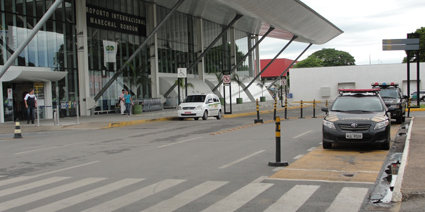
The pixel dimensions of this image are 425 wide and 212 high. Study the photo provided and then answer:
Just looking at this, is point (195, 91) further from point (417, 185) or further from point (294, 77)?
point (417, 185)

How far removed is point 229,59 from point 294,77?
46.8 feet

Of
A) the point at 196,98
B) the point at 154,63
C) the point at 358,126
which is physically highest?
the point at 154,63

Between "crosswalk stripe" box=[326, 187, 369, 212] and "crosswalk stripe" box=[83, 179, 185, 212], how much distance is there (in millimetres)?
2855

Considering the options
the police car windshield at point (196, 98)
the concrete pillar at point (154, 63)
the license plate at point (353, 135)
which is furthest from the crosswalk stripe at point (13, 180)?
the concrete pillar at point (154, 63)

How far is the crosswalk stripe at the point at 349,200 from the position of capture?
20.2 feet

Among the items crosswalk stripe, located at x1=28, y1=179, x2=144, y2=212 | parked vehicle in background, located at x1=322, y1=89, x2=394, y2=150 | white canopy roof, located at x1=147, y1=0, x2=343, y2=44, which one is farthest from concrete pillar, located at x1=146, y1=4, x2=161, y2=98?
crosswalk stripe, located at x1=28, y1=179, x2=144, y2=212

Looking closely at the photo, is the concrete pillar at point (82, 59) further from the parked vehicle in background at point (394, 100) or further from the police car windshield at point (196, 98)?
the parked vehicle in background at point (394, 100)

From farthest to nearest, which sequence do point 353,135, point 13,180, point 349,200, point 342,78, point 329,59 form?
point 329,59
point 342,78
point 353,135
point 13,180
point 349,200

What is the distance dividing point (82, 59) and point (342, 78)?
148 ft

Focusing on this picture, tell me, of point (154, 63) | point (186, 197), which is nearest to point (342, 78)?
point (154, 63)

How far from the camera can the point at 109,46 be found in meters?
35.9

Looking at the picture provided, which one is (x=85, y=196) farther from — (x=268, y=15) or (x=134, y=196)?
(x=268, y=15)

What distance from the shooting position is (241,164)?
10070 mm

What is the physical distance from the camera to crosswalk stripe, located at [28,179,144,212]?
643 cm
